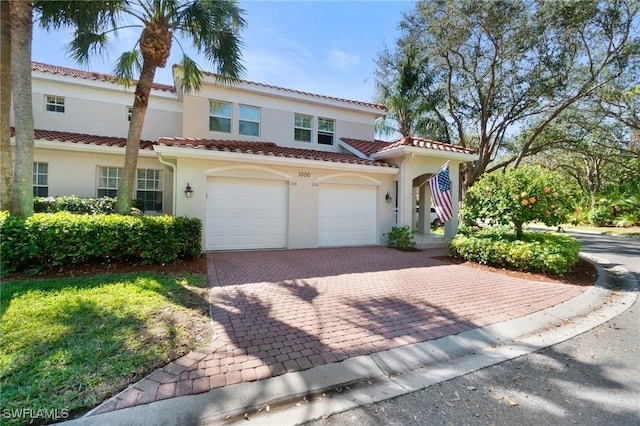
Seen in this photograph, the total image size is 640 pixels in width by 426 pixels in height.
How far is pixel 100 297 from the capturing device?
193 inches

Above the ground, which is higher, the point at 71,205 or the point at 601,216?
the point at 71,205

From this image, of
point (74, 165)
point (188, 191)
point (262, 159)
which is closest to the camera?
point (188, 191)

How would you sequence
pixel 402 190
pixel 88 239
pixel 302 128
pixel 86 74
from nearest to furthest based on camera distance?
pixel 88 239, pixel 402 190, pixel 86 74, pixel 302 128

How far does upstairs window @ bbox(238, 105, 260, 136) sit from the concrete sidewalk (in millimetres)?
6693

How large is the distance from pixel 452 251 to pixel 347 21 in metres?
9.51

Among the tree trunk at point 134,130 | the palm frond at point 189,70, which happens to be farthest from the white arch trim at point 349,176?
the tree trunk at point 134,130

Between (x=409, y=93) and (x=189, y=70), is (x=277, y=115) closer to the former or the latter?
(x=189, y=70)

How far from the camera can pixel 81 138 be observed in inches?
439

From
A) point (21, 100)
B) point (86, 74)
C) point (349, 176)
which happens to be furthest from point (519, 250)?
point (86, 74)

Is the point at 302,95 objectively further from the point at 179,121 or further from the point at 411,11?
the point at 411,11

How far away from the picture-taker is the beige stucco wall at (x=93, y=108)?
1177cm

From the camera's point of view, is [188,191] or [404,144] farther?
[404,144]

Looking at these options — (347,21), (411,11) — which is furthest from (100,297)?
(411,11)

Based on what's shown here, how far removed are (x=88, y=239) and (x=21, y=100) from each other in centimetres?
337
